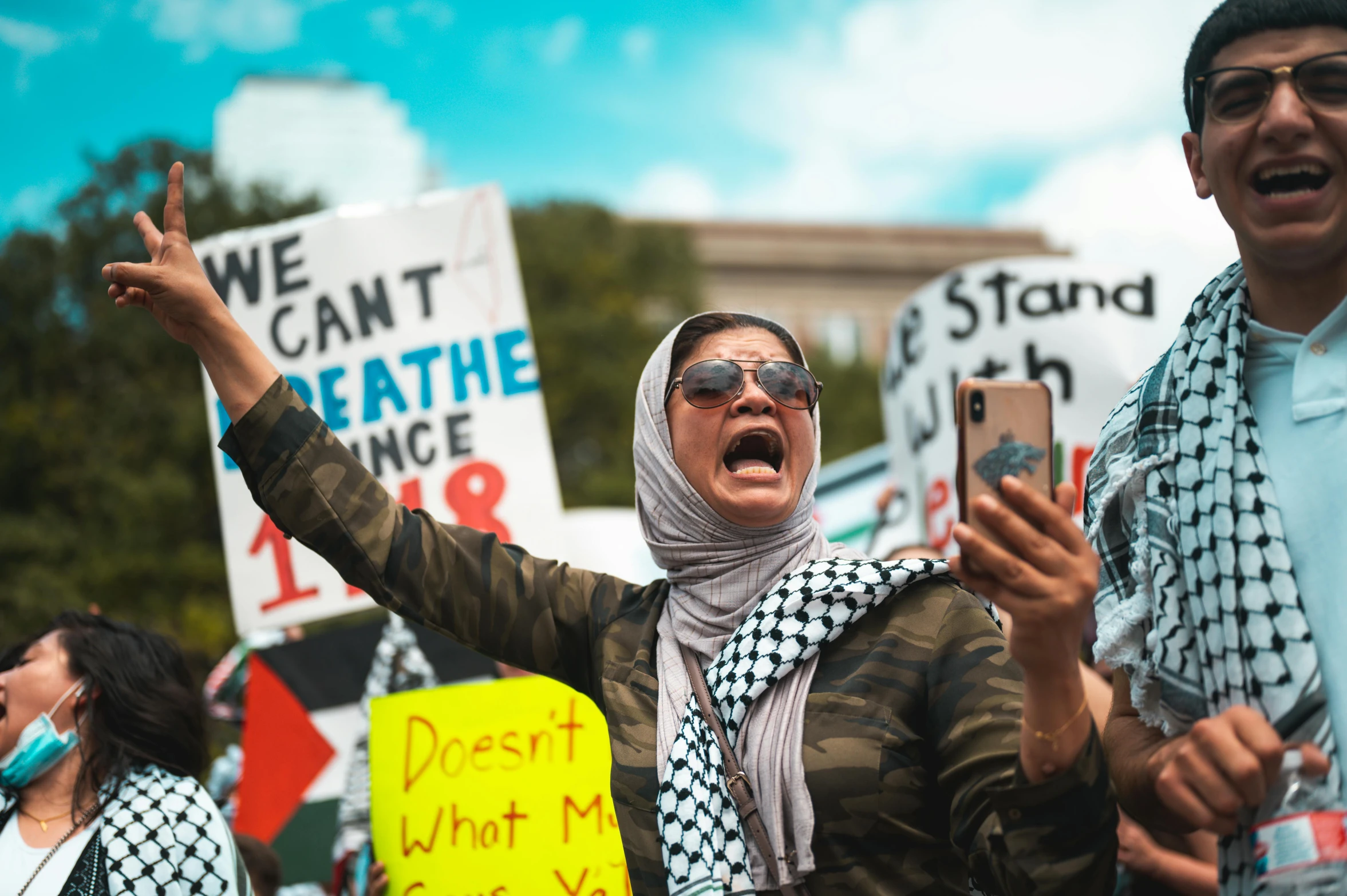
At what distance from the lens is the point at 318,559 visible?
4.77 metres

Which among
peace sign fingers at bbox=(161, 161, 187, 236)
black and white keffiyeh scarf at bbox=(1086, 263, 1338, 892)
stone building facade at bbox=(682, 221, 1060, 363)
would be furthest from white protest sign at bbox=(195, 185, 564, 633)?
stone building facade at bbox=(682, 221, 1060, 363)

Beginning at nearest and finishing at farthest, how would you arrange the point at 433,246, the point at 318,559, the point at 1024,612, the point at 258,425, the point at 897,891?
the point at 1024,612, the point at 897,891, the point at 258,425, the point at 318,559, the point at 433,246

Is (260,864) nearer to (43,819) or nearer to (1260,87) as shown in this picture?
(43,819)

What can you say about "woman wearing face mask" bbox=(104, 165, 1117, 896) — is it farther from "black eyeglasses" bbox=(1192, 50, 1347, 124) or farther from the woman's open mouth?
"black eyeglasses" bbox=(1192, 50, 1347, 124)

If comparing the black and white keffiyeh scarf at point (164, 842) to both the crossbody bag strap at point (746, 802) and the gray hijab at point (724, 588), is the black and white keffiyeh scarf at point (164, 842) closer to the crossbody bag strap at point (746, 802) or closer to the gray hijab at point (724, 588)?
the gray hijab at point (724, 588)

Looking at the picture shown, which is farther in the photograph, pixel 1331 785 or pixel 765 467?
pixel 765 467

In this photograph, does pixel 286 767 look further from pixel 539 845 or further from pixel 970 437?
pixel 970 437

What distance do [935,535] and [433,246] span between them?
223 cm

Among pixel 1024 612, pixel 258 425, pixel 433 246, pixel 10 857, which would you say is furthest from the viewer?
pixel 433 246

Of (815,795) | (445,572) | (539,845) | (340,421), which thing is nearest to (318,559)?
(340,421)

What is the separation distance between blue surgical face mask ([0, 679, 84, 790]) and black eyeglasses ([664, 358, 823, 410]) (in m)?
1.74

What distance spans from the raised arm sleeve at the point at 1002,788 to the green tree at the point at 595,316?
17.4m

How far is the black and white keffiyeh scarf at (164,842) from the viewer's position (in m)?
2.75

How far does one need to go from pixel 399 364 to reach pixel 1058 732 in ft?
13.1
